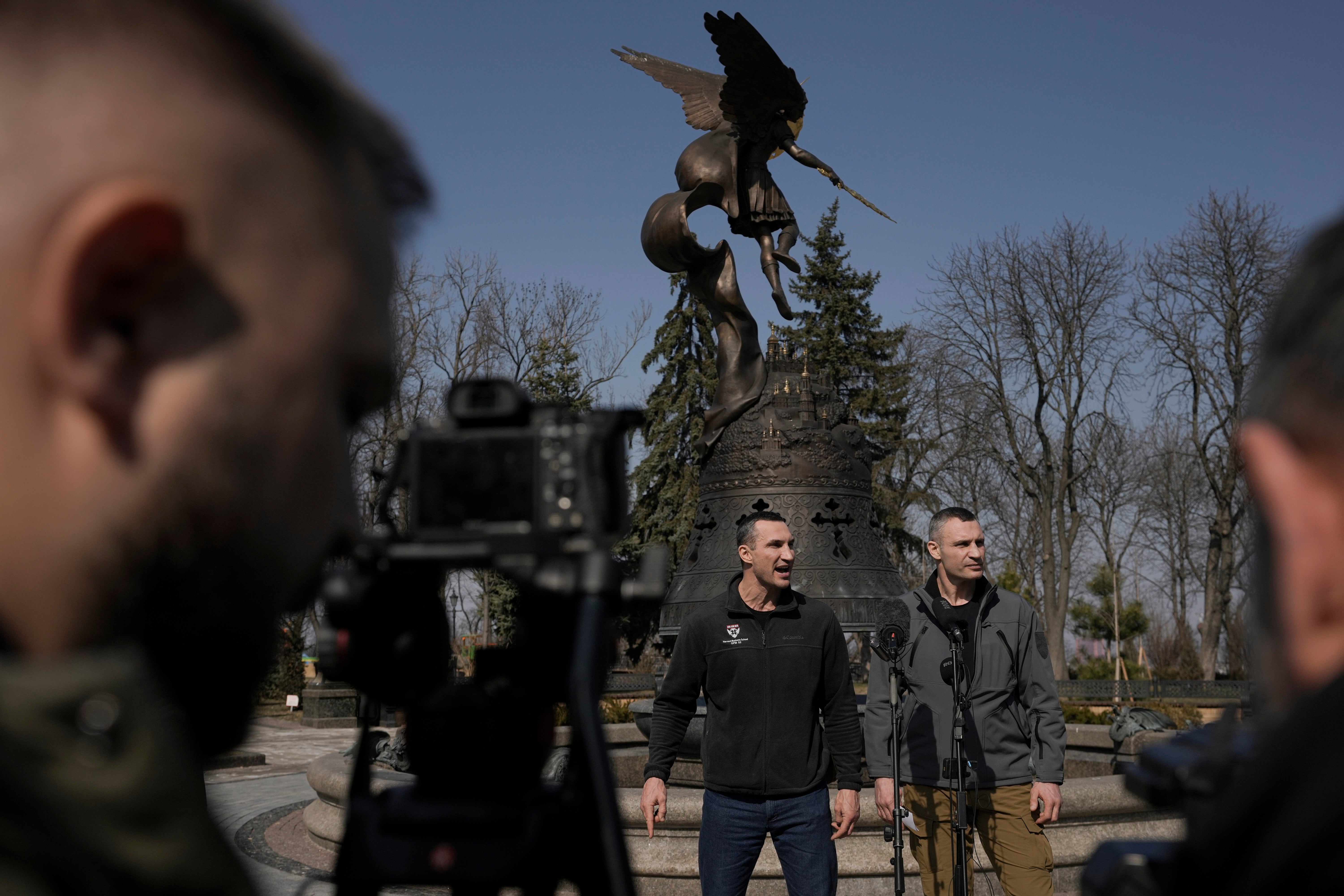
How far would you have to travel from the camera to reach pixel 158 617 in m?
0.79

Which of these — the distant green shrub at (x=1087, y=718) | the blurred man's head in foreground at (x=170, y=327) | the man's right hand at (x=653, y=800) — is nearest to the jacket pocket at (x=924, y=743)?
the man's right hand at (x=653, y=800)

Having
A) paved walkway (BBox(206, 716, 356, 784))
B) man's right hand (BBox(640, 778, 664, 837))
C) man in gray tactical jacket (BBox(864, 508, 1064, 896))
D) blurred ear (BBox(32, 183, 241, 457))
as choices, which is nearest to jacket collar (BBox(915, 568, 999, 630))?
man in gray tactical jacket (BBox(864, 508, 1064, 896))

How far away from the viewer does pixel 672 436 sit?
3709 cm

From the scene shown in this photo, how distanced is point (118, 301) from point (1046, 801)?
216 inches

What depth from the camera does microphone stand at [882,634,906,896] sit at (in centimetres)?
537

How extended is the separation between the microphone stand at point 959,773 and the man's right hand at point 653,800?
148 cm

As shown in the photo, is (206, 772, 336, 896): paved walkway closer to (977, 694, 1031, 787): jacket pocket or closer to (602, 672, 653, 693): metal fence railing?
(977, 694, 1031, 787): jacket pocket

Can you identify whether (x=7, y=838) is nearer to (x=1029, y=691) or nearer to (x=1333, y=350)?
(x=1333, y=350)

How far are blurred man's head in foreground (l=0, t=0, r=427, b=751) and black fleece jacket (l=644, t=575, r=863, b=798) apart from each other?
4.58m

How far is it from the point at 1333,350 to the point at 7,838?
3.10ft

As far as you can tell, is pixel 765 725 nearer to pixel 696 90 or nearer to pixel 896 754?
pixel 896 754

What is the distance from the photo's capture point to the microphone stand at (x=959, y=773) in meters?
5.18

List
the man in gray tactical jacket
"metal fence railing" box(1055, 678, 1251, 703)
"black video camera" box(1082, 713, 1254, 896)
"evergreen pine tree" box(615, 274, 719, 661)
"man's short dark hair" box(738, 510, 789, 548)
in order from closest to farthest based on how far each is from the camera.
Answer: "black video camera" box(1082, 713, 1254, 896), the man in gray tactical jacket, "man's short dark hair" box(738, 510, 789, 548), "metal fence railing" box(1055, 678, 1251, 703), "evergreen pine tree" box(615, 274, 719, 661)

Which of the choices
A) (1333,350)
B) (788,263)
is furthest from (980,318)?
(1333,350)
